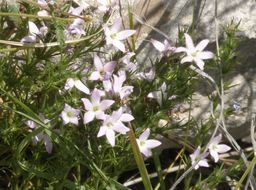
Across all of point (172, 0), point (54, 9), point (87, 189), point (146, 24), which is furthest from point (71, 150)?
point (172, 0)

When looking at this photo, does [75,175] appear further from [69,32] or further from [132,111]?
[69,32]

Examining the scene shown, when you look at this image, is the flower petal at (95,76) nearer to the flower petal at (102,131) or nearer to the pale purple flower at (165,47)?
the flower petal at (102,131)

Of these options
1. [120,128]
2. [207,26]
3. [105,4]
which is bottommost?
[120,128]

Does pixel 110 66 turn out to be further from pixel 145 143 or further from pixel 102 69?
pixel 145 143

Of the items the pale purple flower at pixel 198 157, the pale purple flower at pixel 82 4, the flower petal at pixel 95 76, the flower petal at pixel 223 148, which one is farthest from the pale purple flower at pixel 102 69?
the flower petal at pixel 223 148

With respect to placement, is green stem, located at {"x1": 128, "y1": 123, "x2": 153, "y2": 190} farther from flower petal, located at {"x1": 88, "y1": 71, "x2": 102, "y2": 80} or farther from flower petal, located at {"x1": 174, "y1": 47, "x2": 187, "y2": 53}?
flower petal, located at {"x1": 174, "y1": 47, "x2": 187, "y2": 53}

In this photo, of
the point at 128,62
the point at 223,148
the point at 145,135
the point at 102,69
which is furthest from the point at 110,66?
the point at 223,148
